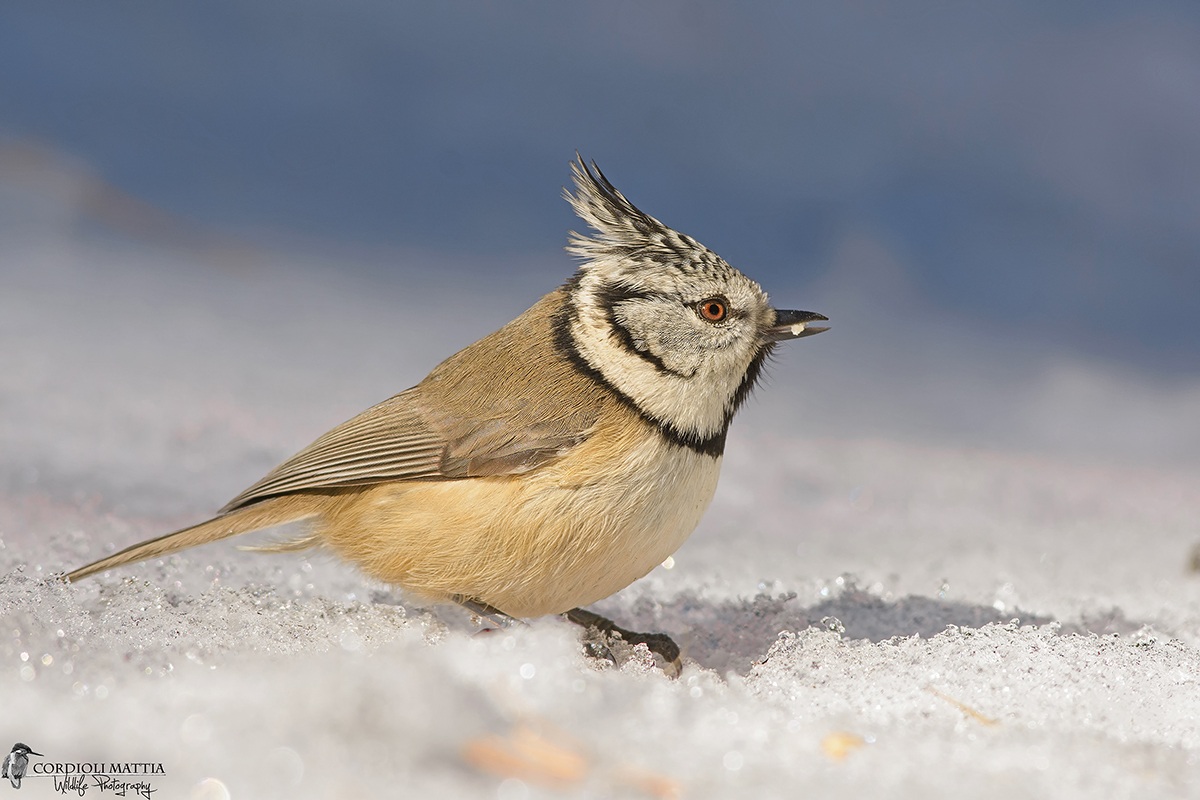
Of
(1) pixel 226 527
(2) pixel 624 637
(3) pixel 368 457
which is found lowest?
(2) pixel 624 637

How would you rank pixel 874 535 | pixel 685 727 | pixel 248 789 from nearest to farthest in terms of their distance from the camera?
pixel 248 789 < pixel 685 727 < pixel 874 535

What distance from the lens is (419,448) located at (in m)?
3.91

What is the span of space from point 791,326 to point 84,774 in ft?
8.40

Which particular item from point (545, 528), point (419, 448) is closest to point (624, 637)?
point (545, 528)

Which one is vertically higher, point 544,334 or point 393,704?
point 544,334

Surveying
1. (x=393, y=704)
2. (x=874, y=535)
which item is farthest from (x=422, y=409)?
(x=874, y=535)

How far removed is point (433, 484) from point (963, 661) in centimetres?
182

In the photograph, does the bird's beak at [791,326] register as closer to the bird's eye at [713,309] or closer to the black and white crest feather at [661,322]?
the black and white crest feather at [661,322]

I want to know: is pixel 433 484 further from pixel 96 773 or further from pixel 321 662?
pixel 96 773

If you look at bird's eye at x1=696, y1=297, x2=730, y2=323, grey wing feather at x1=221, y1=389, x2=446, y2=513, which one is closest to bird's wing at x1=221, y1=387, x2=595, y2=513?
grey wing feather at x1=221, y1=389, x2=446, y2=513

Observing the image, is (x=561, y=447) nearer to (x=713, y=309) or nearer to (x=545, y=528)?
(x=545, y=528)

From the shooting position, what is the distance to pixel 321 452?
4.13 m

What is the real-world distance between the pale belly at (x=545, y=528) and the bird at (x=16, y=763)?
136 centimetres

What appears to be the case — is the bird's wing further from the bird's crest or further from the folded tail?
the bird's crest
